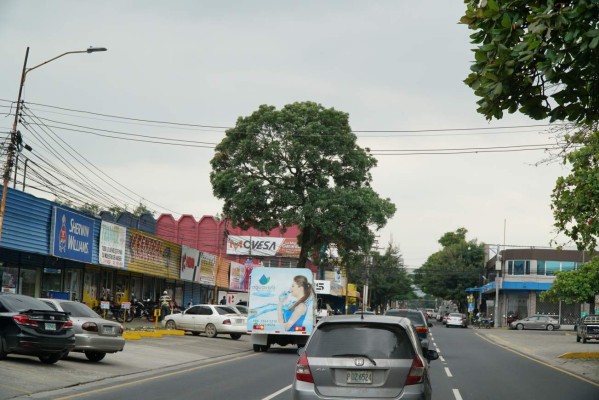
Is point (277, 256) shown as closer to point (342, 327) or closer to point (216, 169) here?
point (216, 169)

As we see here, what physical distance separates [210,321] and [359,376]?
2766 cm

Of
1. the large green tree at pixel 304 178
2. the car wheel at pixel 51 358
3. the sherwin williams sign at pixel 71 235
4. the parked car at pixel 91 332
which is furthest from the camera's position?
→ the large green tree at pixel 304 178

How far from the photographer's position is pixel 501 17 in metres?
10.6

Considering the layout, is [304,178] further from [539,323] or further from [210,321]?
[539,323]

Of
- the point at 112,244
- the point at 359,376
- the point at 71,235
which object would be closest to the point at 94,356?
the point at 71,235

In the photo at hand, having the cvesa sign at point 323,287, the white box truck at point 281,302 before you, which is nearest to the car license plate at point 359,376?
the white box truck at point 281,302

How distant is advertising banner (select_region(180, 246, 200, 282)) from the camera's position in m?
49.5

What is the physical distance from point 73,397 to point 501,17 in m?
9.42

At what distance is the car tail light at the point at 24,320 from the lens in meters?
17.3

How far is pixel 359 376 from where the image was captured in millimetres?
9648

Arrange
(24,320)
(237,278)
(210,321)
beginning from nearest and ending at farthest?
(24,320) → (210,321) → (237,278)

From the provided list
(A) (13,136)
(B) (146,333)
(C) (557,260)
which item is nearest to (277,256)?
(C) (557,260)

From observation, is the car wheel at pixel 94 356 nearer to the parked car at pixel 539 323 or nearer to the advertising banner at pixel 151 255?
the advertising banner at pixel 151 255

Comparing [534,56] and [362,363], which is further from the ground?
[534,56]
